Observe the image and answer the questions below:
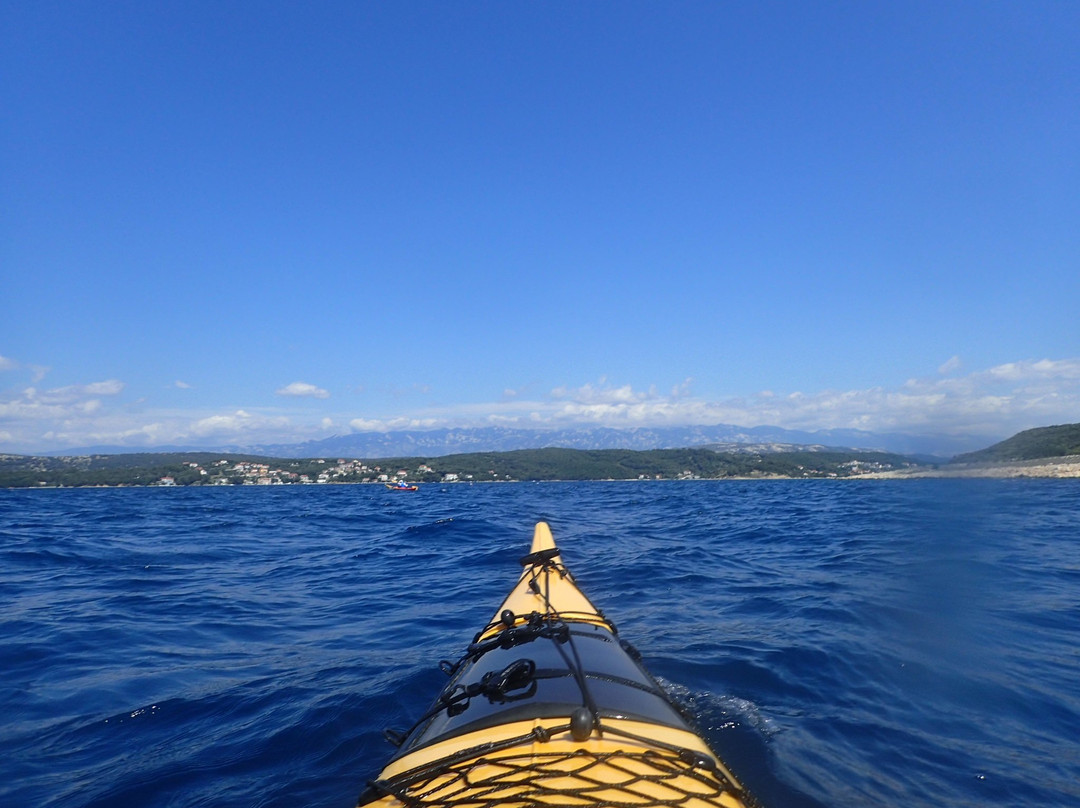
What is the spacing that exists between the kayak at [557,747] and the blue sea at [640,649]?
1.23m

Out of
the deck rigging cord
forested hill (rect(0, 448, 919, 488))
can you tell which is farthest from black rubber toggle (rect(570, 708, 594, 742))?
forested hill (rect(0, 448, 919, 488))

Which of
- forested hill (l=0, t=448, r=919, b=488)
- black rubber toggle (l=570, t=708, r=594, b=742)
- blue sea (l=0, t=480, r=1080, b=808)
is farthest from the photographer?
forested hill (l=0, t=448, r=919, b=488)

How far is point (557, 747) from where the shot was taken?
114 inches

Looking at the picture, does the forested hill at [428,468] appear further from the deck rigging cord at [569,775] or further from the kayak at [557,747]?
the deck rigging cord at [569,775]

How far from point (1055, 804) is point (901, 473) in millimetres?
5686

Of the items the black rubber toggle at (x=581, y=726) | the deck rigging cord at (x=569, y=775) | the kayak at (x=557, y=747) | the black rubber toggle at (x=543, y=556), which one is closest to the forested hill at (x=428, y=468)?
the black rubber toggle at (x=543, y=556)

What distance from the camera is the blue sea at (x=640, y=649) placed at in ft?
14.2

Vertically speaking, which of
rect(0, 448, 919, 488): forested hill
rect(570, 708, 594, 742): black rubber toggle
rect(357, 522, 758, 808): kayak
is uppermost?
rect(570, 708, 594, 742): black rubber toggle

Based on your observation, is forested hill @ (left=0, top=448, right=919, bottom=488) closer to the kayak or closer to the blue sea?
the blue sea

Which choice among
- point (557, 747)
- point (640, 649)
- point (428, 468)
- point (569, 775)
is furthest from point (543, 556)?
point (428, 468)

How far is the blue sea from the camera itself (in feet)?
14.2

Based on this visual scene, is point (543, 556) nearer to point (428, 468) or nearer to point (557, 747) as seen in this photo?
point (557, 747)

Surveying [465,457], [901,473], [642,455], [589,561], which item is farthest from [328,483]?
[901,473]

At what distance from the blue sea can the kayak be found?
48.4 inches
